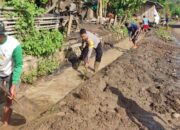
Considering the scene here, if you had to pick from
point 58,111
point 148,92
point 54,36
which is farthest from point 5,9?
point 148,92

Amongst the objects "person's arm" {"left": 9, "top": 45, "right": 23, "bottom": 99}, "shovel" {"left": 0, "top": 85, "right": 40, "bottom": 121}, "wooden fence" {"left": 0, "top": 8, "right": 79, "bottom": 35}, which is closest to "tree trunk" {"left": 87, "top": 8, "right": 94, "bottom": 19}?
"wooden fence" {"left": 0, "top": 8, "right": 79, "bottom": 35}

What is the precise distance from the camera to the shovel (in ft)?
22.5

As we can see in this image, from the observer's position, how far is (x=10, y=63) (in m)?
5.42

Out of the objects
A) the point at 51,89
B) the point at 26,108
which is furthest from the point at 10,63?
the point at 51,89

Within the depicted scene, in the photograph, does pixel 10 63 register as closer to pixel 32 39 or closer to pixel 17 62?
pixel 17 62

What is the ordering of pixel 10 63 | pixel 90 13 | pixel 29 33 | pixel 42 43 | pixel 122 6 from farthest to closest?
pixel 90 13
pixel 122 6
pixel 42 43
pixel 29 33
pixel 10 63

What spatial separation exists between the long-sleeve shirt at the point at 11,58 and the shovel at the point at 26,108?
1.15 m

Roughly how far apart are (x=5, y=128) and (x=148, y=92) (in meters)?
4.54

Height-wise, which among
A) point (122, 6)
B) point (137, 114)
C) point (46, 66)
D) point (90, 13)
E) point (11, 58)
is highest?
point (11, 58)

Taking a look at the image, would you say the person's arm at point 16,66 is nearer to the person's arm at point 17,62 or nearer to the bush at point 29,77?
the person's arm at point 17,62

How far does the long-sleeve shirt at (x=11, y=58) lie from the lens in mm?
5148

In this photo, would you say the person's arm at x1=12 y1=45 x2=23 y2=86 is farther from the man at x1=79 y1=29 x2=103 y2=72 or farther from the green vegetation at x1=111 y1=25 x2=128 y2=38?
the green vegetation at x1=111 y1=25 x2=128 y2=38

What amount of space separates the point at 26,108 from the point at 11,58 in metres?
2.14

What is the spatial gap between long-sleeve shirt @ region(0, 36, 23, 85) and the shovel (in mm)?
1148
